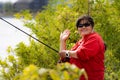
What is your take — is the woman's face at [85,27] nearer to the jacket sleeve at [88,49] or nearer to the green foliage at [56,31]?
the jacket sleeve at [88,49]

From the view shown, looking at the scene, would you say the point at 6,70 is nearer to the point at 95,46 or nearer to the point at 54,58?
the point at 54,58

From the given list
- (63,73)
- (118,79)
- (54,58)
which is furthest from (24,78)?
(54,58)

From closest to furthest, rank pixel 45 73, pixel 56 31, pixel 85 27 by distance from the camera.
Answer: pixel 45 73, pixel 85 27, pixel 56 31

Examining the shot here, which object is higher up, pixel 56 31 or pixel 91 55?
pixel 91 55

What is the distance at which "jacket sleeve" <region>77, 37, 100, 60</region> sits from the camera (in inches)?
132

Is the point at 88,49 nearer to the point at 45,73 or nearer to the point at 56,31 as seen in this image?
the point at 45,73

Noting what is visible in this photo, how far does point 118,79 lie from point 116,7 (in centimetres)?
206

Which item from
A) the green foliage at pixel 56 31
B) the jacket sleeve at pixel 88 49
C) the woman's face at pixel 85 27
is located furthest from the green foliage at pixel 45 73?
the green foliage at pixel 56 31

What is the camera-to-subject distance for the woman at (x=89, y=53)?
3.38 m

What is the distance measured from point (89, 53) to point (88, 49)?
40 millimetres

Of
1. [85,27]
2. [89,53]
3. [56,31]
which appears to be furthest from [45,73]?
[56,31]

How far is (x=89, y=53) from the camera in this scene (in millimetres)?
3355

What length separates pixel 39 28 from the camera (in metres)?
7.36

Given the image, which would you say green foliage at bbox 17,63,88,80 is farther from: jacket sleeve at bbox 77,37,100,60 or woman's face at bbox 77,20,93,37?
A: woman's face at bbox 77,20,93,37
